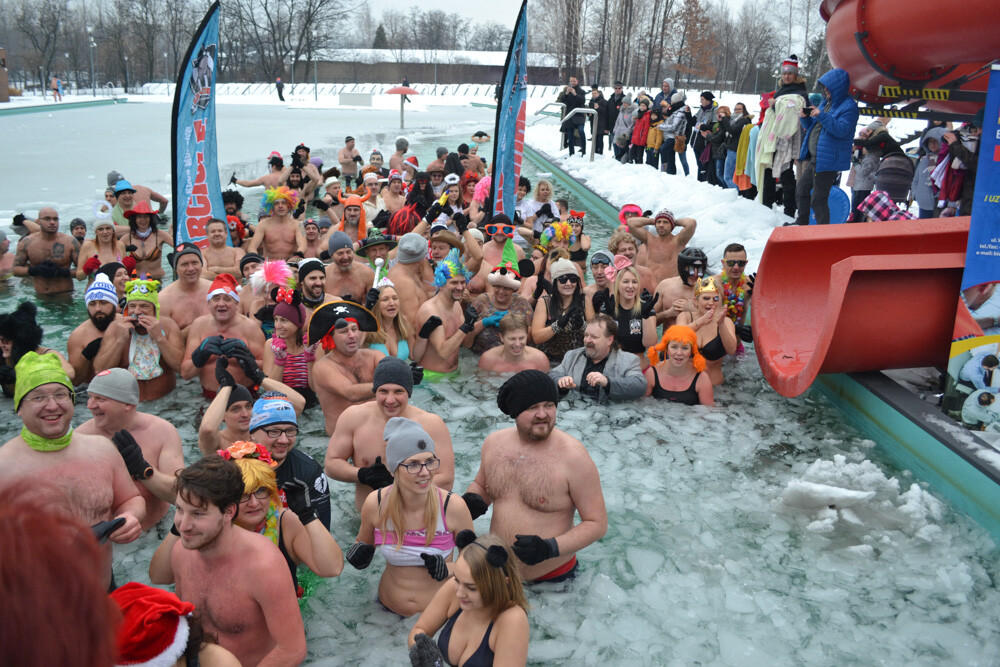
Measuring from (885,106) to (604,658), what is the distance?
22.8 ft

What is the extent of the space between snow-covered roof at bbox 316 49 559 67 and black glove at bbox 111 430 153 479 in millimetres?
72814

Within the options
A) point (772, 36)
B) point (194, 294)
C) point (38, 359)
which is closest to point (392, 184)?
point (194, 294)

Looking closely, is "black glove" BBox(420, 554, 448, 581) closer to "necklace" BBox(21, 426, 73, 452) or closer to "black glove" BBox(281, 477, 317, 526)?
"black glove" BBox(281, 477, 317, 526)

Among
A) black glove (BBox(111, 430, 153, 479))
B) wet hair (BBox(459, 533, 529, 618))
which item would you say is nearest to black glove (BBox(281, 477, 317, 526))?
wet hair (BBox(459, 533, 529, 618))

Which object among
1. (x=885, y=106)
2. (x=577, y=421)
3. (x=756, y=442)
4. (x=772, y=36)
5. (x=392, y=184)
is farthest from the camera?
(x=772, y=36)

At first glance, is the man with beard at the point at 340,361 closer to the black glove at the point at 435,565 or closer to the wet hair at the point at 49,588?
the black glove at the point at 435,565

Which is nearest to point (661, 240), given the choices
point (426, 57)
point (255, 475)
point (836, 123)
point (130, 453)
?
point (836, 123)

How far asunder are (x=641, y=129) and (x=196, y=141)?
11.1 metres

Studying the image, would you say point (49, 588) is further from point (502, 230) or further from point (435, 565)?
point (502, 230)

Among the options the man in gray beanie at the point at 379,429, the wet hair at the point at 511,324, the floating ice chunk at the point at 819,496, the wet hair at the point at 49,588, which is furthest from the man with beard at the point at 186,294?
the wet hair at the point at 49,588

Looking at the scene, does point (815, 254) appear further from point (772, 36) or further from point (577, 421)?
point (772, 36)

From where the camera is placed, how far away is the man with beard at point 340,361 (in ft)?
17.3

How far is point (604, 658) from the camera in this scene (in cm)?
378

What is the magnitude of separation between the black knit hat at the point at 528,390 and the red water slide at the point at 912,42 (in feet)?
15.0
